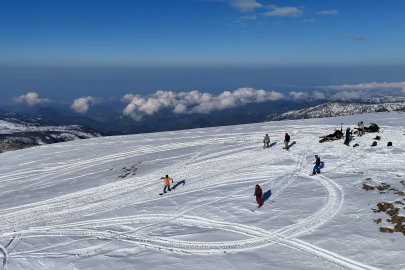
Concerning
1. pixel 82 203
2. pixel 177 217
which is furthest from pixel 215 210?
pixel 82 203

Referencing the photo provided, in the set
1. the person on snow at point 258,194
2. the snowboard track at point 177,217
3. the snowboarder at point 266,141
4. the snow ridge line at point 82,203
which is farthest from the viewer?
the snowboarder at point 266,141

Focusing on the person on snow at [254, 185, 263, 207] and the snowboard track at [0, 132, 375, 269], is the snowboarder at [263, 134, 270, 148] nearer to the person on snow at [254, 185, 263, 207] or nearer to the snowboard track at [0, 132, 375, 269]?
the snowboard track at [0, 132, 375, 269]

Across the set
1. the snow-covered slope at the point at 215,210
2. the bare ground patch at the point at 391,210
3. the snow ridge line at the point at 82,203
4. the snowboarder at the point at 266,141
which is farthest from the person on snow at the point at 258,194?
the snowboarder at the point at 266,141

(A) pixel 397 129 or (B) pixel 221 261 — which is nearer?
(B) pixel 221 261

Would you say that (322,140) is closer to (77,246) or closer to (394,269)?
(394,269)

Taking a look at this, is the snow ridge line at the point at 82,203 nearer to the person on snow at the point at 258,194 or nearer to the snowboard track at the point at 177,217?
the snowboard track at the point at 177,217

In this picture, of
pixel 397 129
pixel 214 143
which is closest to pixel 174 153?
pixel 214 143

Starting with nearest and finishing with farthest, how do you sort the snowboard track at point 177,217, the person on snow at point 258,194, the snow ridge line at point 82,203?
the snowboard track at point 177,217, the person on snow at point 258,194, the snow ridge line at point 82,203

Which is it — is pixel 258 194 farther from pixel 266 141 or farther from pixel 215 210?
pixel 266 141
